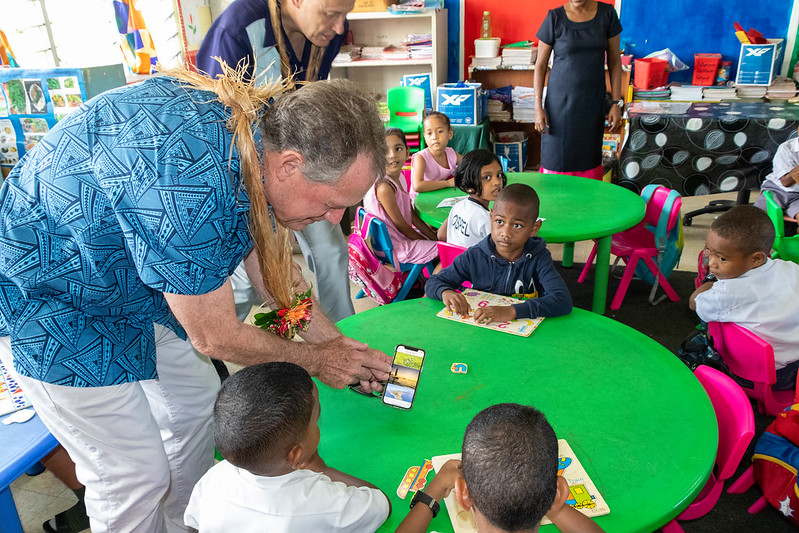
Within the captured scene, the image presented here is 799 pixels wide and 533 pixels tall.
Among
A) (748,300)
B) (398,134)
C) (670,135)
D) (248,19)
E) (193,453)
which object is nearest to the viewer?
(193,453)

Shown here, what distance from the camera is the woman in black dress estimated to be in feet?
12.6

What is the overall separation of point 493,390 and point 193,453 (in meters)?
0.97

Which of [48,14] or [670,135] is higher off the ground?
[48,14]

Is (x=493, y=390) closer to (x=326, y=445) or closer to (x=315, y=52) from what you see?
(x=326, y=445)

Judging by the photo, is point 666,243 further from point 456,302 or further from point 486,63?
point 486,63

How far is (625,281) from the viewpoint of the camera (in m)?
3.54

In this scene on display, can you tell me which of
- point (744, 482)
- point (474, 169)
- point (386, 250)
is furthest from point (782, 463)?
point (386, 250)

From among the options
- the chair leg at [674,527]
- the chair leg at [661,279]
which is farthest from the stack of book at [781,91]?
the chair leg at [674,527]

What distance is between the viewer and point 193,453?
5.85ft

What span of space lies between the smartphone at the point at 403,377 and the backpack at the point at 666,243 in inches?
86.6

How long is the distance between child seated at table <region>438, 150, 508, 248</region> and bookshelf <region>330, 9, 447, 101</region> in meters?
2.59

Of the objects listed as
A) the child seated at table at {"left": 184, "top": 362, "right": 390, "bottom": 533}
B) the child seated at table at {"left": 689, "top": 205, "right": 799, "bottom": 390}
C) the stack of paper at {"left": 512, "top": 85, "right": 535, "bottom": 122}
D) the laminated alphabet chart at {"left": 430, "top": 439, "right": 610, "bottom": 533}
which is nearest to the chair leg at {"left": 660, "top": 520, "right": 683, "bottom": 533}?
the laminated alphabet chart at {"left": 430, "top": 439, "right": 610, "bottom": 533}

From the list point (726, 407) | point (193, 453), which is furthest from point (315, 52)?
point (726, 407)

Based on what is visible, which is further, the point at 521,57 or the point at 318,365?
Result: the point at 521,57
